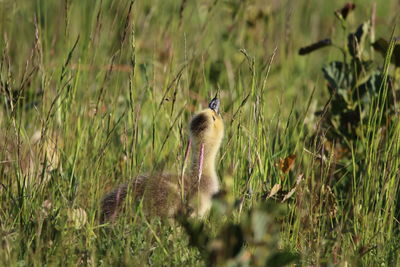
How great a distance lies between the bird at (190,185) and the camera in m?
3.37

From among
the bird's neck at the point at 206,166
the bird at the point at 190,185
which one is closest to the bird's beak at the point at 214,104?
the bird at the point at 190,185

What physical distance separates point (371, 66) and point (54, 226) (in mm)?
1968

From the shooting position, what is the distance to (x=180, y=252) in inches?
121

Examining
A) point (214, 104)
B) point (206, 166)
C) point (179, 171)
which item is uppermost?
point (214, 104)

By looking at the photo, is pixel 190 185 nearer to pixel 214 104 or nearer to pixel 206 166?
pixel 206 166

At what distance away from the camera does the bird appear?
337cm

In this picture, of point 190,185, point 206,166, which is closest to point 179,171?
point 190,185

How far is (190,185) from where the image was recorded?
3.49 m

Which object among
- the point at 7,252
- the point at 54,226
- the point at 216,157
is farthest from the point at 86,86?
the point at 7,252

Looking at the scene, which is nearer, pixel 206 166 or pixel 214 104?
pixel 214 104

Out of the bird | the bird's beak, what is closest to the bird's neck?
the bird

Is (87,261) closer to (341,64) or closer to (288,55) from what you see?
(341,64)

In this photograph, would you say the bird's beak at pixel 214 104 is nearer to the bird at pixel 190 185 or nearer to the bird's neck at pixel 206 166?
the bird at pixel 190 185

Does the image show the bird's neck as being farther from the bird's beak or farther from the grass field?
the bird's beak
